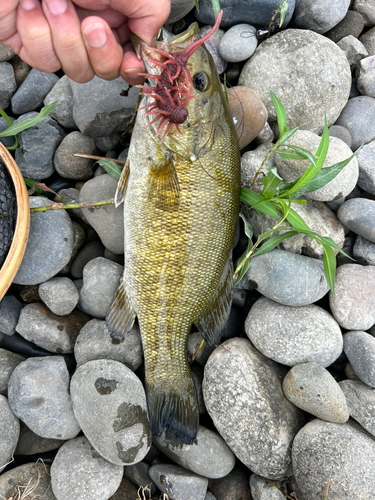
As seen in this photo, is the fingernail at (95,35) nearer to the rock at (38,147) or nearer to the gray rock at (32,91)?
the rock at (38,147)

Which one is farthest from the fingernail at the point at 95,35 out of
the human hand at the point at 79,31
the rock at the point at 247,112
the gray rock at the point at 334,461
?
the gray rock at the point at 334,461

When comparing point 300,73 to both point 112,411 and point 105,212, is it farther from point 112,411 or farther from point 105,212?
point 112,411

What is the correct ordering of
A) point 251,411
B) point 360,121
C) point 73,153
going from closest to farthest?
point 251,411, point 73,153, point 360,121

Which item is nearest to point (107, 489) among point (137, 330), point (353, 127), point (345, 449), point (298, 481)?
point (137, 330)

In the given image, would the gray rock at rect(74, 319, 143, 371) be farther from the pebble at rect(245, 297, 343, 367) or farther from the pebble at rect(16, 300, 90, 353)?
the pebble at rect(245, 297, 343, 367)

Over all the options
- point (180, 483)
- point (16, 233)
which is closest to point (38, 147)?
point (16, 233)

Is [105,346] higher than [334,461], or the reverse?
[105,346]
